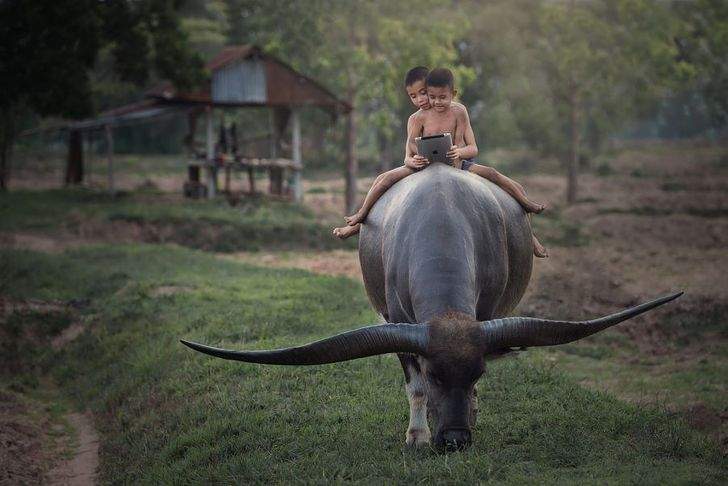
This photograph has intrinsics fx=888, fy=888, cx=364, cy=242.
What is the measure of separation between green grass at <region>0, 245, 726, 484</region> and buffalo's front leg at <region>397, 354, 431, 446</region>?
0.17 meters

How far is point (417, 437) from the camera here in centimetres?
648

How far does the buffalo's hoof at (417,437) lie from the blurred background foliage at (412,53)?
644 inches

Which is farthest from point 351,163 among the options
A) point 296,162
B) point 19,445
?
point 19,445

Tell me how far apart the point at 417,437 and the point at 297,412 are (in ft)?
5.32

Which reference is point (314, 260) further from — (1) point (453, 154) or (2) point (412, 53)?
(1) point (453, 154)

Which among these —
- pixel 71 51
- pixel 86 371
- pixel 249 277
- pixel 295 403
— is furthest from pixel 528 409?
pixel 71 51

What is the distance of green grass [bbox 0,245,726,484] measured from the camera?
20.4 feet

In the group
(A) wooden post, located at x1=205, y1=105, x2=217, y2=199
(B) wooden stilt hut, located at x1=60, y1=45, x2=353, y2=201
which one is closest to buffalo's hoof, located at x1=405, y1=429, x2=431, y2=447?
(B) wooden stilt hut, located at x1=60, y1=45, x2=353, y2=201

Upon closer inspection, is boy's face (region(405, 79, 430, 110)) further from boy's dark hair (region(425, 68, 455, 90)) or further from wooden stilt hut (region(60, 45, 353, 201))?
wooden stilt hut (region(60, 45, 353, 201))

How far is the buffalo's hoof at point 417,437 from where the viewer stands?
6453 millimetres

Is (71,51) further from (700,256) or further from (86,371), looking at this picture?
(700,256)

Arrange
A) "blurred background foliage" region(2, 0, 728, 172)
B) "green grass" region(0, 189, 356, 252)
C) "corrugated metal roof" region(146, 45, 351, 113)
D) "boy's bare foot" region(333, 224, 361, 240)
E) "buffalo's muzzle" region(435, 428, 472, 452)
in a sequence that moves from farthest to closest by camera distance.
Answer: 1. "corrugated metal roof" region(146, 45, 351, 113)
2. "blurred background foliage" region(2, 0, 728, 172)
3. "green grass" region(0, 189, 356, 252)
4. "boy's bare foot" region(333, 224, 361, 240)
5. "buffalo's muzzle" region(435, 428, 472, 452)

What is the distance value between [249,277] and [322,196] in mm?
16031

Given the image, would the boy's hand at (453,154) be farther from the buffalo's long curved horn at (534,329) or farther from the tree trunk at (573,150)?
the tree trunk at (573,150)
